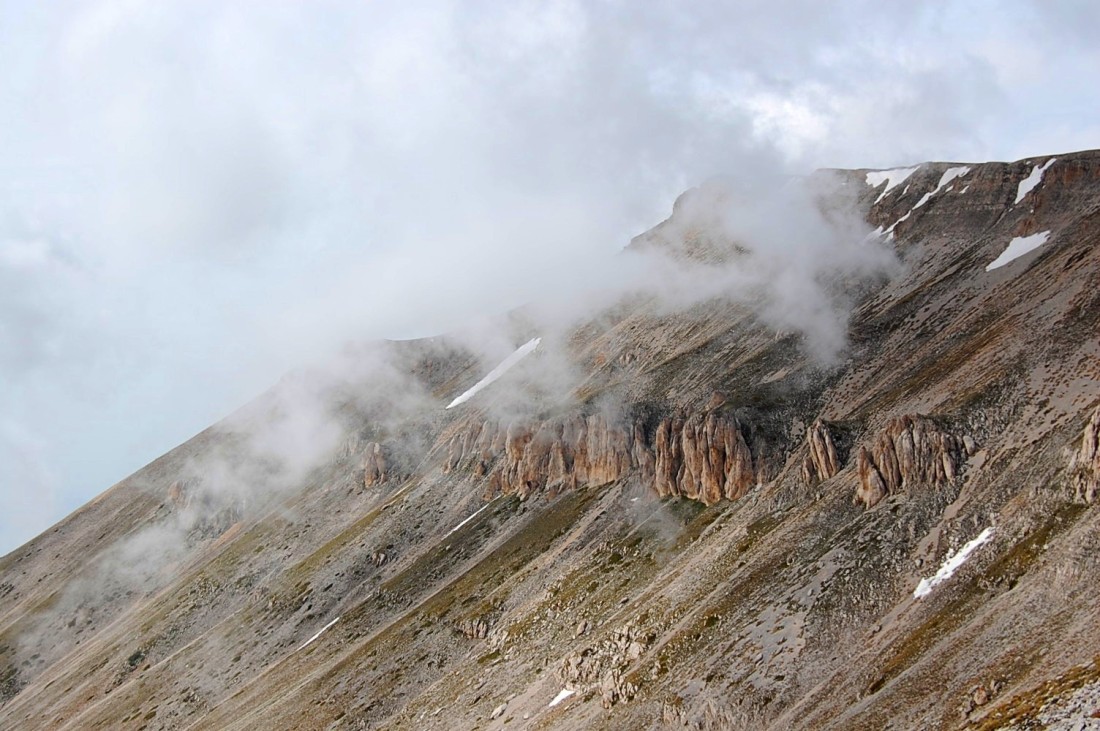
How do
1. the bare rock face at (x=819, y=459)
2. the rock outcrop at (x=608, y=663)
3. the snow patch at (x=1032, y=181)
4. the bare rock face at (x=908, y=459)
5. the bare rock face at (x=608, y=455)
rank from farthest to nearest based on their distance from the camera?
the snow patch at (x=1032, y=181) < the bare rock face at (x=608, y=455) < the bare rock face at (x=819, y=459) < the bare rock face at (x=908, y=459) < the rock outcrop at (x=608, y=663)

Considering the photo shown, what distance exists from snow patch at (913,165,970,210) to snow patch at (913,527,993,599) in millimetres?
109081

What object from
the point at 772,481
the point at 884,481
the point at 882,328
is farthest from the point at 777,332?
the point at 884,481

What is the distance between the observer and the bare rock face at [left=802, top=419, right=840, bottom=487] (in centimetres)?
9950

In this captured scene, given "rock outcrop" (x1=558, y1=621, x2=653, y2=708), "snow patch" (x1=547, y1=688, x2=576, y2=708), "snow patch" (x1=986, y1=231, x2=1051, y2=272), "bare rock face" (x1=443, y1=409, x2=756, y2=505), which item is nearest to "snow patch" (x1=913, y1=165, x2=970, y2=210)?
"snow patch" (x1=986, y1=231, x2=1051, y2=272)

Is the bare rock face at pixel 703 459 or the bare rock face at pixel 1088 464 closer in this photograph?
the bare rock face at pixel 1088 464

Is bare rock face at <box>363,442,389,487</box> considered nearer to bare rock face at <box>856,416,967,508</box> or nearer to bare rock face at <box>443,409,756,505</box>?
bare rock face at <box>443,409,756,505</box>

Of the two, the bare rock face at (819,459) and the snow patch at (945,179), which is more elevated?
the snow patch at (945,179)

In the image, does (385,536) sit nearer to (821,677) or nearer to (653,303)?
(653,303)

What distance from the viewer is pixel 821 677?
67875 millimetres

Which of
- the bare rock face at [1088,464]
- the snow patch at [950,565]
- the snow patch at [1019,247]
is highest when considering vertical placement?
the snow patch at [1019,247]

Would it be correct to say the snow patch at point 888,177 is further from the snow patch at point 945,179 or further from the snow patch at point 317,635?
the snow patch at point 317,635

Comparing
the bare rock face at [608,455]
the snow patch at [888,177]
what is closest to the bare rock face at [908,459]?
the bare rock face at [608,455]

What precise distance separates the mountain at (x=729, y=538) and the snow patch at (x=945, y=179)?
2.65 feet

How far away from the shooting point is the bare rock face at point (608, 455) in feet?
388
